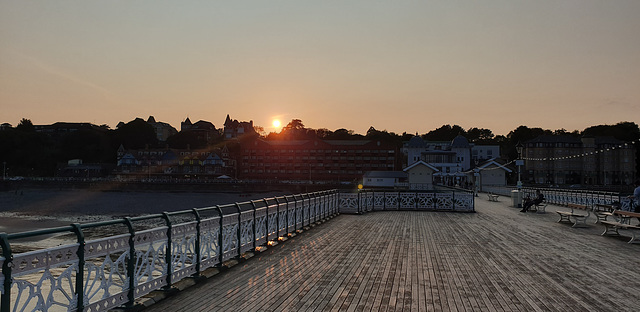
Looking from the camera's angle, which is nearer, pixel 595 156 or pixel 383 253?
pixel 383 253

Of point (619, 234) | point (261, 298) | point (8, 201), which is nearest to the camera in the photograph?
point (261, 298)

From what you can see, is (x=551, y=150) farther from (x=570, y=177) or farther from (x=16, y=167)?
(x=16, y=167)

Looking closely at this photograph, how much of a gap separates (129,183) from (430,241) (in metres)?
99.0

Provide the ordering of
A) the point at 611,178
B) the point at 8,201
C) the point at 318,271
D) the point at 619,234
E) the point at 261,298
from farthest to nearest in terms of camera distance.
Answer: the point at 611,178 → the point at 8,201 → the point at 619,234 → the point at 318,271 → the point at 261,298

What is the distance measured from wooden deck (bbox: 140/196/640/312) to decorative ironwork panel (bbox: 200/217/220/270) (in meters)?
0.35

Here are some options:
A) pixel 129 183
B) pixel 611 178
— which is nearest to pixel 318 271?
pixel 129 183

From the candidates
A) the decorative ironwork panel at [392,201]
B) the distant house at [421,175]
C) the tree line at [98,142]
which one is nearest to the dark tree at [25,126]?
the tree line at [98,142]

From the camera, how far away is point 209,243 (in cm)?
914

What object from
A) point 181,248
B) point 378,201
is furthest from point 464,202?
point 181,248

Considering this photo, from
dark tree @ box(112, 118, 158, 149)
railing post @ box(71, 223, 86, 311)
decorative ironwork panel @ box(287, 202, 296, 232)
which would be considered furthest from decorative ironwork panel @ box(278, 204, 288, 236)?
dark tree @ box(112, 118, 158, 149)

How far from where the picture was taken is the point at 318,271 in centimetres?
935

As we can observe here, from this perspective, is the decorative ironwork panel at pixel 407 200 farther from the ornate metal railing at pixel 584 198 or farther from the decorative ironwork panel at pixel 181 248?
the decorative ironwork panel at pixel 181 248

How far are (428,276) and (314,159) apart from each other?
114 metres

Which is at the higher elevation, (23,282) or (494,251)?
(23,282)
